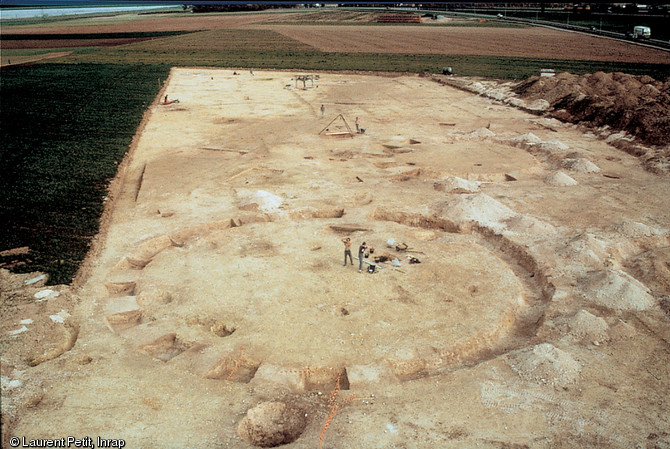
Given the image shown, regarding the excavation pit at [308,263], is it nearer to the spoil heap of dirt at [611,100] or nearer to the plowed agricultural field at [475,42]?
the spoil heap of dirt at [611,100]

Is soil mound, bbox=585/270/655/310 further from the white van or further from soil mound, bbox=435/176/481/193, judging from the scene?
the white van

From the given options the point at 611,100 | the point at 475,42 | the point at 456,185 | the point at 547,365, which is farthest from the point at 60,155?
the point at 475,42

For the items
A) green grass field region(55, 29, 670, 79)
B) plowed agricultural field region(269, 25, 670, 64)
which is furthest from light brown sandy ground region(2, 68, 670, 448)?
plowed agricultural field region(269, 25, 670, 64)

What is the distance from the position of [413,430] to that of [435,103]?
31.9m

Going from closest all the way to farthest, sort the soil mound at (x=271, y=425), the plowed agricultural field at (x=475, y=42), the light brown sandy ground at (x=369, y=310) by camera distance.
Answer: the soil mound at (x=271, y=425) < the light brown sandy ground at (x=369, y=310) < the plowed agricultural field at (x=475, y=42)

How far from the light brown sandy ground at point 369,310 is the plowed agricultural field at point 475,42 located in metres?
45.2

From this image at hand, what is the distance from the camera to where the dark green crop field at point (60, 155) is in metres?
16.0

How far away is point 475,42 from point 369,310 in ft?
248

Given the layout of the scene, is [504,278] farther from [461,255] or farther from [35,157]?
[35,157]

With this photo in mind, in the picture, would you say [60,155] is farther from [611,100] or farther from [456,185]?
[611,100]

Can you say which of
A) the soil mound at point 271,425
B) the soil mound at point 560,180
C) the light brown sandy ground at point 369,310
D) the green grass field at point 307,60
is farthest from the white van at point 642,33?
the soil mound at point 271,425

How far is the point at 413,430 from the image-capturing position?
9.05m

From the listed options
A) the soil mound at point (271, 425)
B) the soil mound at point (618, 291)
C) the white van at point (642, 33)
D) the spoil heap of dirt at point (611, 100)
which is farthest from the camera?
the white van at point (642, 33)

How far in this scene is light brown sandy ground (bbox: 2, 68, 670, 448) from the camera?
9328 millimetres
